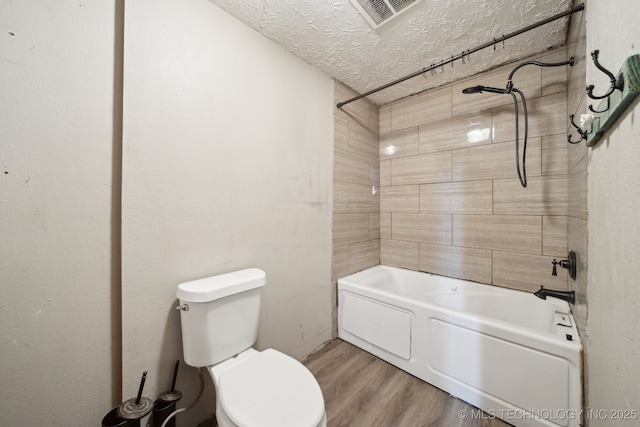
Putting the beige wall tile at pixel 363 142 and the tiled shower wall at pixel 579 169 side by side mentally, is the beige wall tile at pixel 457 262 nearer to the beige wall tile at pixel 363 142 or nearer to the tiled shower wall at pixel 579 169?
the tiled shower wall at pixel 579 169

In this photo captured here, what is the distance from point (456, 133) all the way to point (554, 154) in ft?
2.29

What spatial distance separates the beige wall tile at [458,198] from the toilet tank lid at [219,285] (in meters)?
1.76

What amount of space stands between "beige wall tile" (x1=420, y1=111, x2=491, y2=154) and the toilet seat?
2161 millimetres

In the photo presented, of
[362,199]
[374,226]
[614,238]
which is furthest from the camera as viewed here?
[374,226]

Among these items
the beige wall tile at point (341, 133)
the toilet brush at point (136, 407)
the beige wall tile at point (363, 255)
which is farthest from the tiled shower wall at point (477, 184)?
the toilet brush at point (136, 407)

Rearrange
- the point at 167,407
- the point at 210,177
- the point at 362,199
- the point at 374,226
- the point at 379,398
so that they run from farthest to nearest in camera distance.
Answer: the point at 374,226, the point at 362,199, the point at 379,398, the point at 210,177, the point at 167,407

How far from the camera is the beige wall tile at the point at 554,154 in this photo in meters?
1.66

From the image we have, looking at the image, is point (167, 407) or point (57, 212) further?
point (167, 407)

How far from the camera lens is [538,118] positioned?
1750mm

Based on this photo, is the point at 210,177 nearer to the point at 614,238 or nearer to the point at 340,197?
the point at 340,197

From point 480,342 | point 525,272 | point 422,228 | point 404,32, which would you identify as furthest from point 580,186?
point 404,32

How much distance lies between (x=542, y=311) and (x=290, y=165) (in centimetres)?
210

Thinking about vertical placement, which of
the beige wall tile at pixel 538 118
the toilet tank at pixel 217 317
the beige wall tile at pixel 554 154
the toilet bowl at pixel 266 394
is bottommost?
the toilet bowl at pixel 266 394

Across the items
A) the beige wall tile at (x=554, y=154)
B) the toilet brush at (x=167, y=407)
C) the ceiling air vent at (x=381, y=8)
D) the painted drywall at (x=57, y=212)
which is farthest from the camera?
the beige wall tile at (x=554, y=154)
